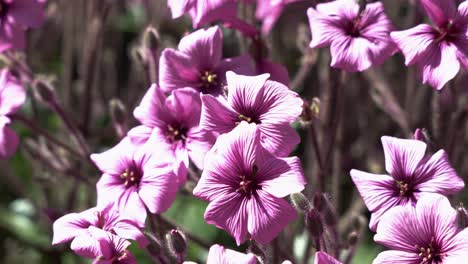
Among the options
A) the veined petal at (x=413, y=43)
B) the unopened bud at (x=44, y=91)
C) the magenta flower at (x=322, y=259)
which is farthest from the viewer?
the unopened bud at (x=44, y=91)

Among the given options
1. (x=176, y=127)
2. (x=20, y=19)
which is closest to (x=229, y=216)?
(x=176, y=127)

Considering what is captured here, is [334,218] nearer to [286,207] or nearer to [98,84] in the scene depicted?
[286,207]

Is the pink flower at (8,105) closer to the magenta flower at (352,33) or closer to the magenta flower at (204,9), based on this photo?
the magenta flower at (204,9)

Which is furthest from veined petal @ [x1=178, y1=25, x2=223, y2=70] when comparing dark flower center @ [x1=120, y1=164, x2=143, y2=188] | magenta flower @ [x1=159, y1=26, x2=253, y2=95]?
dark flower center @ [x1=120, y1=164, x2=143, y2=188]

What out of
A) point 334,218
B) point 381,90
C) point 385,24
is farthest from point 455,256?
point 381,90

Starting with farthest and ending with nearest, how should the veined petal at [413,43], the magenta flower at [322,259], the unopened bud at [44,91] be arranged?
the unopened bud at [44,91] → the veined petal at [413,43] → the magenta flower at [322,259]

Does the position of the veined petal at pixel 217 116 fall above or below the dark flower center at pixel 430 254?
above

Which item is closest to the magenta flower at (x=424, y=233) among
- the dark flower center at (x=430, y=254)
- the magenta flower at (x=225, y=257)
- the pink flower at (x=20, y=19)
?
the dark flower center at (x=430, y=254)
